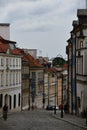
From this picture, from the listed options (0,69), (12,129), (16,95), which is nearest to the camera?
(12,129)

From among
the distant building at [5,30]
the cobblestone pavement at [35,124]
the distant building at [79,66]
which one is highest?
the distant building at [5,30]

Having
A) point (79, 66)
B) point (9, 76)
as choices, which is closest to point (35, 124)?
point (79, 66)

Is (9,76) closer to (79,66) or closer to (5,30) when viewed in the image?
(5,30)

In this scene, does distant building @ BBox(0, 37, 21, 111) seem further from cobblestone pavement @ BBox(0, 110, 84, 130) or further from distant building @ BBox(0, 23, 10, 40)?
cobblestone pavement @ BBox(0, 110, 84, 130)

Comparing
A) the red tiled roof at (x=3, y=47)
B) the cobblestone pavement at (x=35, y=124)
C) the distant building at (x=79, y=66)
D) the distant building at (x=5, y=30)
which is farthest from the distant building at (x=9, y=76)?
the cobblestone pavement at (x=35, y=124)

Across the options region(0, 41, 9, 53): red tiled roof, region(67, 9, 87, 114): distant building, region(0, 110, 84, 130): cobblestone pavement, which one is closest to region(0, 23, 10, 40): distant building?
region(0, 41, 9, 53): red tiled roof

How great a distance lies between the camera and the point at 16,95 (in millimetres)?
81062

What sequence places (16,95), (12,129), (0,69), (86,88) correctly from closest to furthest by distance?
(12,129) → (86,88) → (0,69) → (16,95)

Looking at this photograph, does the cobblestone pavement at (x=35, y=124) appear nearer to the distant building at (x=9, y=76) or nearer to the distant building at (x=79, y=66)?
the distant building at (x=79, y=66)

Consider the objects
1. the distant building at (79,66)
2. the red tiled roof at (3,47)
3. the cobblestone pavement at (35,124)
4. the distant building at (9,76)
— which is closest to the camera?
the cobblestone pavement at (35,124)

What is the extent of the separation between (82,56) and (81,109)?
5.40 m

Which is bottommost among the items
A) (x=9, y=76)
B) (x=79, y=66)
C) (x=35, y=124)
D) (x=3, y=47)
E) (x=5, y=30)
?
(x=35, y=124)

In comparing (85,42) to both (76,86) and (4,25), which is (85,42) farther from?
(4,25)

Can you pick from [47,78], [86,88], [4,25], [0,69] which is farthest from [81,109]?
[47,78]
